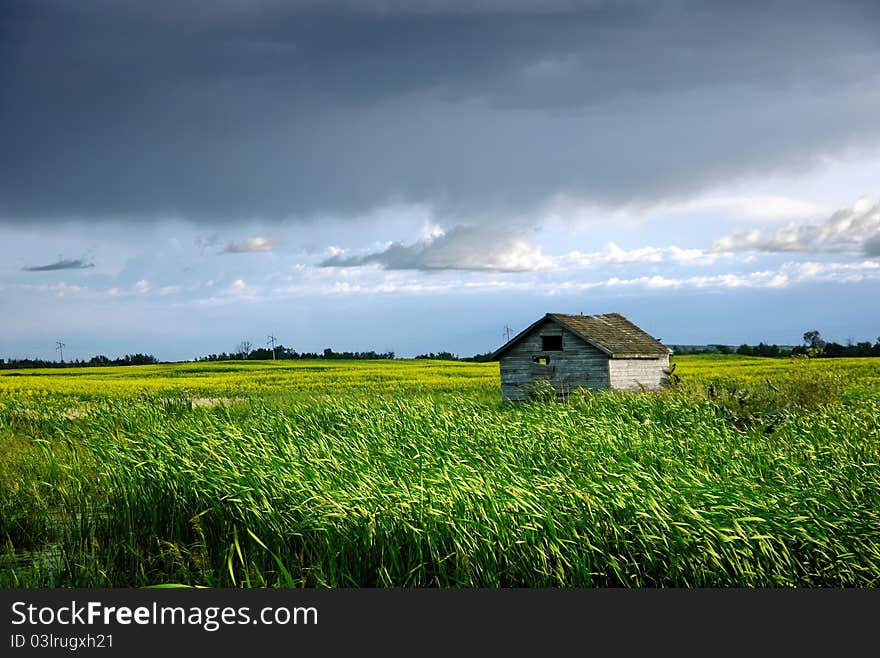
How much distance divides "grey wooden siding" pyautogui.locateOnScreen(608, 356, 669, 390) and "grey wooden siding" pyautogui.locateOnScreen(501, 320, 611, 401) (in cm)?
48

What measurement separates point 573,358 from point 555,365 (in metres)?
0.66

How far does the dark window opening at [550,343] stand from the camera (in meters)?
25.1

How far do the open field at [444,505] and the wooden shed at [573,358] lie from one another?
34.0 feet

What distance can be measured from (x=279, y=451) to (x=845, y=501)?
23.3 feet

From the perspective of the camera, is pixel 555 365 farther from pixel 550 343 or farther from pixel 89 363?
pixel 89 363

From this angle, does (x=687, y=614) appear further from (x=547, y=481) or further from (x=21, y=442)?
(x=21, y=442)

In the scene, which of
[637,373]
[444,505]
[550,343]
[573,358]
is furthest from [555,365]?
[444,505]

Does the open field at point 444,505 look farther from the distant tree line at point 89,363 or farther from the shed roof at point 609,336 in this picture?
the distant tree line at point 89,363

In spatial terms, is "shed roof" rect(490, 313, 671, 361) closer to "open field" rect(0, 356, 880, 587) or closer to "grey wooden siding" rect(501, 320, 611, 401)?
"grey wooden siding" rect(501, 320, 611, 401)

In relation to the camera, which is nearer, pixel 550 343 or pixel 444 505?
pixel 444 505

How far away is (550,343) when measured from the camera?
82.8ft

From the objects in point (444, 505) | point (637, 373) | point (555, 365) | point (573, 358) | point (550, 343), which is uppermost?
point (550, 343)

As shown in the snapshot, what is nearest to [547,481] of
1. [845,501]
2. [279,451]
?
[845,501]

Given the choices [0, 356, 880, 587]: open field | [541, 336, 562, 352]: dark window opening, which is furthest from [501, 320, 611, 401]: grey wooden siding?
[0, 356, 880, 587]: open field
